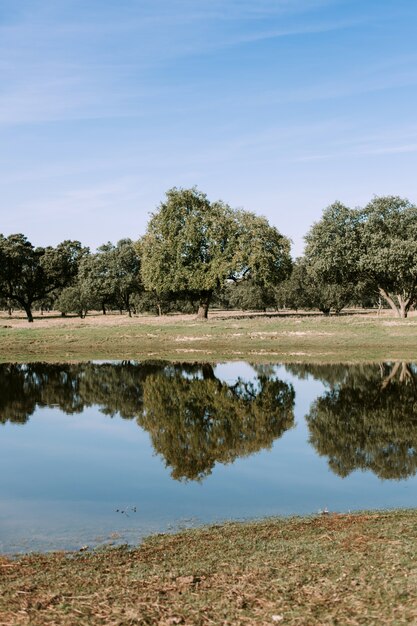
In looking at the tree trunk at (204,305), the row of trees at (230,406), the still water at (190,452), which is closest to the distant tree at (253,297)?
the tree trunk at (204,305)

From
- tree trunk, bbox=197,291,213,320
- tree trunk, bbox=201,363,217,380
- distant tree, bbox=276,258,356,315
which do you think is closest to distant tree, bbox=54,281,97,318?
tree trunk, bbox=197,291,213,320

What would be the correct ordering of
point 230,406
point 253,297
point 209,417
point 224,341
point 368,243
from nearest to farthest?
point 209,417 → point 230,406 → point 224,341 → point 368,243 → point 253,297

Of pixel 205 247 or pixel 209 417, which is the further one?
pixel 205 247

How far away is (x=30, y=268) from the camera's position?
346 feet

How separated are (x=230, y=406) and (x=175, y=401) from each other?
10.1 ft

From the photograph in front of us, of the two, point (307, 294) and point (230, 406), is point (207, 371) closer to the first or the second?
point (230, 406)

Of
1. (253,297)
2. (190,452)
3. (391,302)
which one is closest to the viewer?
(190,452)

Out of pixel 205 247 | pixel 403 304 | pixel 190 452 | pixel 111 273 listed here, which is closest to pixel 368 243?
pixel 403 304

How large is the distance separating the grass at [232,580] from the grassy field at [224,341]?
118 ft

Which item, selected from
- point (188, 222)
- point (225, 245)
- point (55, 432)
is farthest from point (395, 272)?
point (55, 432)

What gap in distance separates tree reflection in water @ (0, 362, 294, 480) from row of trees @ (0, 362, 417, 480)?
0.15 feet

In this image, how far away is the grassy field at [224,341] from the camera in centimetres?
5100

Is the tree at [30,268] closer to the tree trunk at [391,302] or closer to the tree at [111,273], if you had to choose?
the tree at [111,273]

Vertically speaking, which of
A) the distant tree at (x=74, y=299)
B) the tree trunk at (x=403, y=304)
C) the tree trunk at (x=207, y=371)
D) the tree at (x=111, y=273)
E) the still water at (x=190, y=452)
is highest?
the tree at (x=111, y=273)
